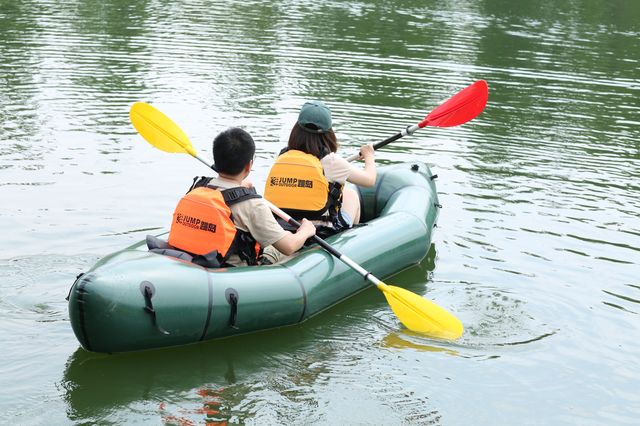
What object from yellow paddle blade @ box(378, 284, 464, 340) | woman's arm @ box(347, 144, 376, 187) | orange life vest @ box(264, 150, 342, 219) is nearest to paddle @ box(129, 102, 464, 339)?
yellow paddle blade @ box(378, 284, 464, 340)

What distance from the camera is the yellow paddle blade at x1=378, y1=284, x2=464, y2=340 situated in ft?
17.9

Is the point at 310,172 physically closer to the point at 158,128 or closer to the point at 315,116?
the point at 315,116

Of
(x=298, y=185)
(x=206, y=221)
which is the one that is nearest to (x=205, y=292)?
(x=206, y=221)

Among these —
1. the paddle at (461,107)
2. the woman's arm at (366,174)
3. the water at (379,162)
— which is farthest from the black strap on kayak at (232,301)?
the paddle at (461,107)

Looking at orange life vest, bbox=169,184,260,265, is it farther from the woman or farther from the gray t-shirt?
the woman

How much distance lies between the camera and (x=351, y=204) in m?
6.71

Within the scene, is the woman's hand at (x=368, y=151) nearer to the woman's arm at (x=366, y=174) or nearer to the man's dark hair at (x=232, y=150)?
the woman's arm at (x=366, y=174)

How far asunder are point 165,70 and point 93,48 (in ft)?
6.09

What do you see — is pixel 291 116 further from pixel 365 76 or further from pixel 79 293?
pixel 79 293

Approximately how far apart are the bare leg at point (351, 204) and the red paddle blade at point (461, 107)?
117 centimetres

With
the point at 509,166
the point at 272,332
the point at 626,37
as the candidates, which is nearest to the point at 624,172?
the point at 509,166

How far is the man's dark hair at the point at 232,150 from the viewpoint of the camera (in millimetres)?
5121

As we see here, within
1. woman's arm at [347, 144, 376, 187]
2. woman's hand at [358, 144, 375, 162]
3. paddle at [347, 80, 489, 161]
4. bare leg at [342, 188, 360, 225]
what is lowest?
bare leg at [342, 188, 360, 225]

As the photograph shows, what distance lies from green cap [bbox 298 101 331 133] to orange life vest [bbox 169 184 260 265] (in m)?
0.93
